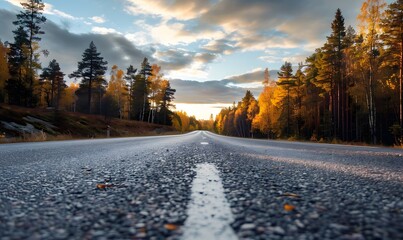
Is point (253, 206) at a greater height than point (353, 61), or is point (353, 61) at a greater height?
point (353, 61)

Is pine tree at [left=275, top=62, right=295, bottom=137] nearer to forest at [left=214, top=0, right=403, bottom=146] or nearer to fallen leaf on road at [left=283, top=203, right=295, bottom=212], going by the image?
forest at [left=214, top=0, right=403, bottom=146]

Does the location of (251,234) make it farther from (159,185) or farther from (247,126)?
(247,126)

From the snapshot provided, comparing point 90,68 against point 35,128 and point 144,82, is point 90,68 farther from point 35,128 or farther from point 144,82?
point 35,128

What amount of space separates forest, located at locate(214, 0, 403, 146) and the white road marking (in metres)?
20.8

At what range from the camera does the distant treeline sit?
3828cm

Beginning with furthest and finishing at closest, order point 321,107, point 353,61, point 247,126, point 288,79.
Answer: point 247,126 < point 321,107 < point 288,79 < point 353,61

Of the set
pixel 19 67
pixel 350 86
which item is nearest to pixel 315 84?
pixel 350 86

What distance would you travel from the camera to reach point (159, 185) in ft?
8.22

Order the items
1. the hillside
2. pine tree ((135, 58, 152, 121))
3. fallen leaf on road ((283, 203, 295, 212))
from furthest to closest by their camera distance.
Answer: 1. pine tree ((135, 58, 152, 121))
2. the hillside
3. fallen leaf on road ((283, 203, 295, 212))

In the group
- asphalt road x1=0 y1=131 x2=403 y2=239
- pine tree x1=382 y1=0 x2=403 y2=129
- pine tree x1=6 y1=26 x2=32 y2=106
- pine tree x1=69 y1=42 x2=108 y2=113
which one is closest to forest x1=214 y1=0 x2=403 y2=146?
pine tree x1=382 y1=0 x2=403 y2=129

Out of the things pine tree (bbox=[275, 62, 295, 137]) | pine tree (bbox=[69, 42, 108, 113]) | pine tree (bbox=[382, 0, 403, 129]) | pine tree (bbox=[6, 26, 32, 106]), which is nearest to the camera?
pine tree (bbox=[382, 0, 403, 129])

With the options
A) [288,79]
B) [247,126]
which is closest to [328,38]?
[288,79]

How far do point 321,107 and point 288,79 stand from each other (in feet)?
30.3

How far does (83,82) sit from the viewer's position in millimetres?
48812
